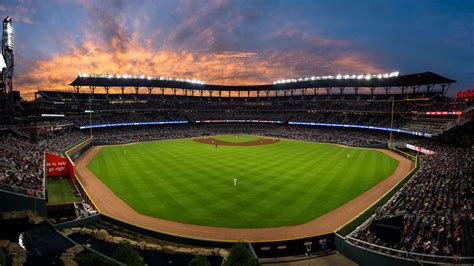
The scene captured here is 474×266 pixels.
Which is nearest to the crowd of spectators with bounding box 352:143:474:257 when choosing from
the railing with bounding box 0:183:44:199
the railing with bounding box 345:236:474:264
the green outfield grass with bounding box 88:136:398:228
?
the railing with bounding box 345:236:474:264

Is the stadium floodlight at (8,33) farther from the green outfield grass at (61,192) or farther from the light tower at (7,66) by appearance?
the green outfield grass at (61,192)

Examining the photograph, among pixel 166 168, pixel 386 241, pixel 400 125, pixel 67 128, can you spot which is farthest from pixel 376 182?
pixel 67 128

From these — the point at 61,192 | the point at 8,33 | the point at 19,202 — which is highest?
the point at 8,33

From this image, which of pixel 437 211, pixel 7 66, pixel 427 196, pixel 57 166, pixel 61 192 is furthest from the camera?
pixel 7 66

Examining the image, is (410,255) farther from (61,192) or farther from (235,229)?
(61,192)

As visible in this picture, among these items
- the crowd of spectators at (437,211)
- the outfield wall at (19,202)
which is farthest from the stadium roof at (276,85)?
the outfield wall at (19,202)

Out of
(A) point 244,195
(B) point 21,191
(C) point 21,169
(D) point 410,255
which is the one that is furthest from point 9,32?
(D) point 410,255

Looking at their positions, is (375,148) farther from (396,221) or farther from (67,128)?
(67,128)

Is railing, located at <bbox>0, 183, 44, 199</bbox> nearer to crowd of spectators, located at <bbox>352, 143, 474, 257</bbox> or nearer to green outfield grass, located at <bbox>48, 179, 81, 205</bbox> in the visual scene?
green outfield grass, located at <bbox>48, 179, 81, 205</bbox>
